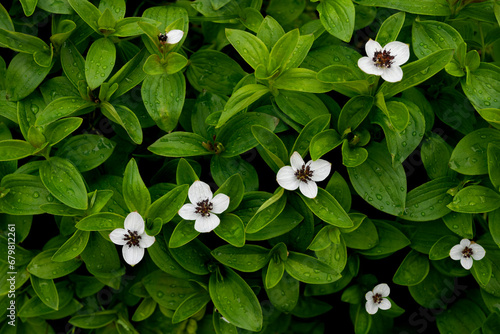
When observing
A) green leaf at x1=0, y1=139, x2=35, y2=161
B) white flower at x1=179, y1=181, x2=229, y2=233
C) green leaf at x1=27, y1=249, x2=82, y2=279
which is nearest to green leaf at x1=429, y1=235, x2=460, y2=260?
white flower at x1=179, y1=181, x2=229, y2=233

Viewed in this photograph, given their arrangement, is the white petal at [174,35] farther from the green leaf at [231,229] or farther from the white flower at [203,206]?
the green leaf at [231,229]

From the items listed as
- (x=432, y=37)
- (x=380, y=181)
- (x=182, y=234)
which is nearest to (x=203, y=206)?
(x=182, y=234)

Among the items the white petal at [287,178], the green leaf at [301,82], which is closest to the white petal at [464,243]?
the white petal at [287,178]

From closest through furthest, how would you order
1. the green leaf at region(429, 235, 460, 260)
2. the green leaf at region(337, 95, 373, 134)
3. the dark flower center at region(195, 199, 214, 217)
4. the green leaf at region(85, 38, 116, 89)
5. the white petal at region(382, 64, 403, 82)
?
the white petal at region(382, 64, 403, 82) → the dark flower center at region(195, 199, 214, 217) → the green leaf at region(337, 95, 373, 134) → the green leaf at region(85, 38, 116, 89) → the green leaf at region(429, 235, 460, 260)

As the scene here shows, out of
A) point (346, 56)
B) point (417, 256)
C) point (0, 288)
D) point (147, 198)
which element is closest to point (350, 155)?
point (346, 56)

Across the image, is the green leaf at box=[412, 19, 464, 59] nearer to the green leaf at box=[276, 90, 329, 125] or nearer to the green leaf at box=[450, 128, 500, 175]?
the green leaf at box=[450, 128, 500, 175]

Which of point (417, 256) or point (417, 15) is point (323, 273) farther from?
point (417, 15)
